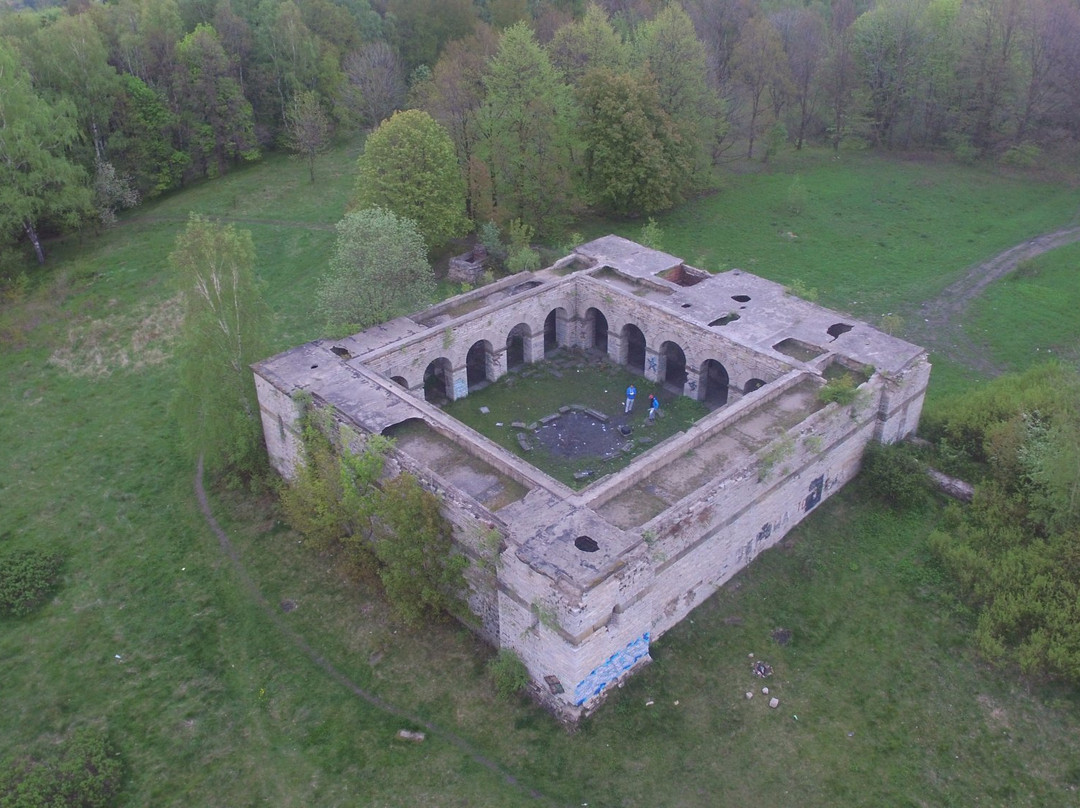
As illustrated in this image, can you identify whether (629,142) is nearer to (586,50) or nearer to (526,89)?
(526,89)

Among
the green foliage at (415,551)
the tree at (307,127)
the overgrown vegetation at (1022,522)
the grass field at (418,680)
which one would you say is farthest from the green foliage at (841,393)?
the tree at (307,127)

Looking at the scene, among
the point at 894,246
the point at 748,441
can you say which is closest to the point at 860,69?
the point at 894,246

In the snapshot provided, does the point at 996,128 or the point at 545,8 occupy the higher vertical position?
the point at 545,8

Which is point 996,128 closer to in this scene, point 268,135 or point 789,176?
point 789,176

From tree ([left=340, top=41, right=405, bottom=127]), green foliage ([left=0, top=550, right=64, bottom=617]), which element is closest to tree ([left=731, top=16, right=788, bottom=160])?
tree ([left=340, top=41, right=405, bottom=127])

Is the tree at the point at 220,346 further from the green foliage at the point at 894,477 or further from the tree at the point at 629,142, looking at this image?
the tree at the point at 629,142

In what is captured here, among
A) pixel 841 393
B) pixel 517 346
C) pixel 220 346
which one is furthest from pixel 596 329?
pixel 220 346

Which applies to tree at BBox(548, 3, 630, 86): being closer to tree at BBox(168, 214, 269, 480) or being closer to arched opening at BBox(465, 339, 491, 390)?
arched opening at BBox(465, 339, 491, 390)
